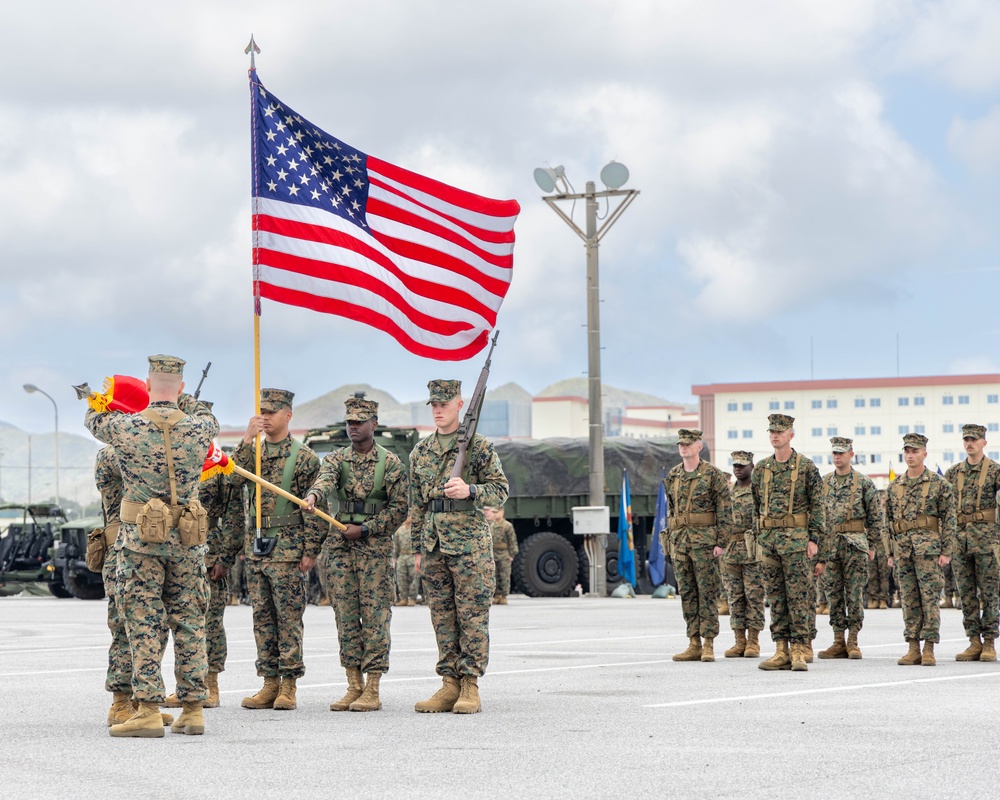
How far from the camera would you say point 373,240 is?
11648 mm

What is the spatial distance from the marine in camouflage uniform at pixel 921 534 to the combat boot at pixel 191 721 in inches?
286

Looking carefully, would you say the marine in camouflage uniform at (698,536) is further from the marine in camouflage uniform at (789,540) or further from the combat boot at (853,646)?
the combat boot at (853,646)

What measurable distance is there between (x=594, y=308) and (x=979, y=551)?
53.9 feet

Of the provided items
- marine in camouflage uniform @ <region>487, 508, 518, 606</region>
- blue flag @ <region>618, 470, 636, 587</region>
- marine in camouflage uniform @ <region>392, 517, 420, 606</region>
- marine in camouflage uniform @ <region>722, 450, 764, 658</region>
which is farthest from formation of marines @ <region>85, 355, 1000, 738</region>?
blue flag @ <region>618, 470, 636, 587</region>

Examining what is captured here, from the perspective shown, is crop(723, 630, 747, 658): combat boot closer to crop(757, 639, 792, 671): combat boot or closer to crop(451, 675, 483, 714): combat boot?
crop(757, 639, 792, 671): combat boot

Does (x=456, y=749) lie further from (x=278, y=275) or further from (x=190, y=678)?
(x=278, y=275)

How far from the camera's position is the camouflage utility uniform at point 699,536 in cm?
1423

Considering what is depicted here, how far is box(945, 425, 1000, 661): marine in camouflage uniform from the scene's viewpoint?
14227mm

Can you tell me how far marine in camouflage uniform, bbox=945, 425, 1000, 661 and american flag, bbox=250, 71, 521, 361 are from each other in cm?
516

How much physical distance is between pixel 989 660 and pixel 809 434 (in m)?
111

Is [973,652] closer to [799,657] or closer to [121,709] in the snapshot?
[799,657]

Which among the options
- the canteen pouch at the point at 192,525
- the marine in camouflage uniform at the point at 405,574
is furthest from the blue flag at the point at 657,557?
the canteen pouch at the point at 192,525

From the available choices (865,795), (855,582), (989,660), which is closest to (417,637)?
(855,582)

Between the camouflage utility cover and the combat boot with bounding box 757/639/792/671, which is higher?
A: the camouflage utility cover
